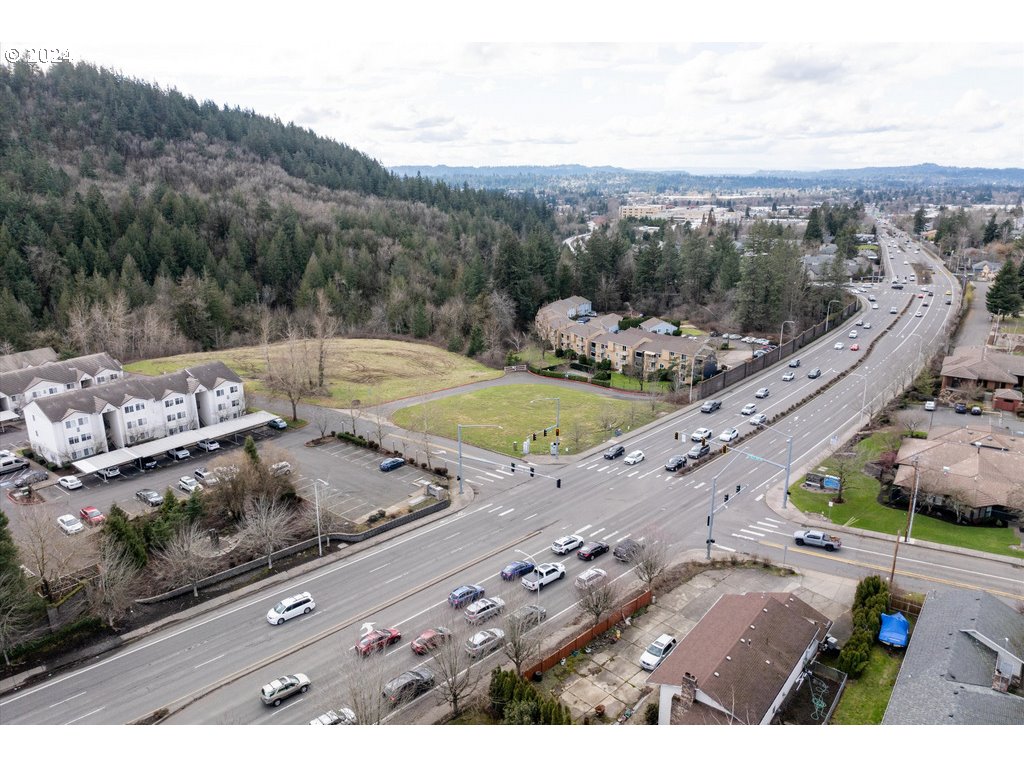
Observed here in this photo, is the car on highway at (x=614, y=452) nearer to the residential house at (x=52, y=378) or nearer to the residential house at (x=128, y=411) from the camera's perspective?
the residential house at (x=128, y=411)

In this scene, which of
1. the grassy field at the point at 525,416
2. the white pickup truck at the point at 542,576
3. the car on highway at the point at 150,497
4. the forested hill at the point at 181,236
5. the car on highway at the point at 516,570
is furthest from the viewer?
the forested hill at the point at 181,236

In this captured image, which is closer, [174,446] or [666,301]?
[174,446]

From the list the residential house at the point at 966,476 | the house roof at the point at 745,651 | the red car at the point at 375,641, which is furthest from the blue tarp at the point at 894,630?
the red car at the point at 375,641

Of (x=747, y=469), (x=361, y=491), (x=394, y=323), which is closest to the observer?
(x=361, y=491)

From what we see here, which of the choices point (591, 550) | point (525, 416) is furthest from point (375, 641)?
point (525, 416)

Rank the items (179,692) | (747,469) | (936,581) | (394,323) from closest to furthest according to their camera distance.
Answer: (179,692) → (936,581) → (747,469) → (394,323)

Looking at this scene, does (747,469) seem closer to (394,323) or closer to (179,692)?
(179,692)

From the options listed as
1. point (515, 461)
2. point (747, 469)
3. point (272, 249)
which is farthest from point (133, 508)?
point (272, 249)
